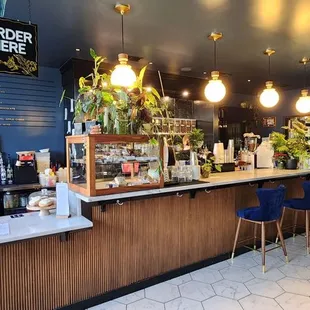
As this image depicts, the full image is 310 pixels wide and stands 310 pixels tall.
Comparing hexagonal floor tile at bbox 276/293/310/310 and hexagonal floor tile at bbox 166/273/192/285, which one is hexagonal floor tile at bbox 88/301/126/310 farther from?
hexagonal floor tile at bbox 276/293/310/310

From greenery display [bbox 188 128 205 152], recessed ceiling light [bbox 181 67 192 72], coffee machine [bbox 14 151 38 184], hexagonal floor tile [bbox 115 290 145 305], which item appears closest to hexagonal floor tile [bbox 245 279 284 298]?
hexagonal floor tile [bbox 115 290 145 305]

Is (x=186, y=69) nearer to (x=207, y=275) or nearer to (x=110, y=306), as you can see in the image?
(x=207, y=275)

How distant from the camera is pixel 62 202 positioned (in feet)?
7.94

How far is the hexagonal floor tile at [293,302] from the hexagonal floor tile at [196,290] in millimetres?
603

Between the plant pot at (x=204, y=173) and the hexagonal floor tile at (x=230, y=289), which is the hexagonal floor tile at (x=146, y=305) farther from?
the plant pot at (x=204, y=173)

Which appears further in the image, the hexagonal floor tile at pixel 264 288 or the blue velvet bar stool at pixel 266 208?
the blue velvet bar stool at pixel 266 208

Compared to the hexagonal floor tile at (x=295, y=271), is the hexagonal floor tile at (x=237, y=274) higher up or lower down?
higher up

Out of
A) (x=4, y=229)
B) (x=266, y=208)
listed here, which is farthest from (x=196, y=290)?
(x=4, y=229)

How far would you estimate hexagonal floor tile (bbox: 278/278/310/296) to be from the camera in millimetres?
2737

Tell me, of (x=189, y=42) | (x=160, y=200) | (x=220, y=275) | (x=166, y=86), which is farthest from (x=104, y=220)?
(x=166, y=86)

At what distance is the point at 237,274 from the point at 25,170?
3249 mm

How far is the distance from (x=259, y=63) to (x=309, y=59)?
791 mm

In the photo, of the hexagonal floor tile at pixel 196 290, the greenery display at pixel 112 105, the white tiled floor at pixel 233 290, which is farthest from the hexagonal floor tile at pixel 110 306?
the greenery display at pixel 112 105

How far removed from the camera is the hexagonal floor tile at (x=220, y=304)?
2473 mm
